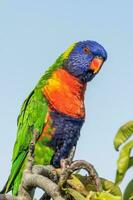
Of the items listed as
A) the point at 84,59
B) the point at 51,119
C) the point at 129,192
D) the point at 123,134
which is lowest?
the point at 51,119

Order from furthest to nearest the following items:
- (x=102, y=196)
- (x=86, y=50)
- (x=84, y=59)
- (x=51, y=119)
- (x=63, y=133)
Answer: (x=86, y=50), (x=84, y=59), (x=63, y=133), (x=51, y=119), (x=102, y=196)

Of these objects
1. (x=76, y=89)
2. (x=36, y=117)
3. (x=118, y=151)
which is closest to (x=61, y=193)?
(x=118, y=151)

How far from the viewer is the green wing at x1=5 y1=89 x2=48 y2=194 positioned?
693 cm

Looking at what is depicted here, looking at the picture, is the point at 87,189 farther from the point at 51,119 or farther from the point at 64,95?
the point at 64,95

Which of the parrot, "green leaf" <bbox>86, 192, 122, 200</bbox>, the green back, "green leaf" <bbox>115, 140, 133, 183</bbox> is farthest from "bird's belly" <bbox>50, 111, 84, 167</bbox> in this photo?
"green leaf" <bbox>115, 140, 133, 183</bbox>

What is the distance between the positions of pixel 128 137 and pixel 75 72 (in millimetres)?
6085

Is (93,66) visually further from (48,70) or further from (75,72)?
(48,70)

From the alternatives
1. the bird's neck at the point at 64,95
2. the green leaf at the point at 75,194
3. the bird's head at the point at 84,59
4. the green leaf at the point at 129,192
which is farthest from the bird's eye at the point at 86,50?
the green leaf at the point at 129,192

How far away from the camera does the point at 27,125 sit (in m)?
7.09

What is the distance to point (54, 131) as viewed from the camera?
7.22m

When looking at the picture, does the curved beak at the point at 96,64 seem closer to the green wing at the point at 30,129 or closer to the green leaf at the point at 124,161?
the green wing at the point at 30,129

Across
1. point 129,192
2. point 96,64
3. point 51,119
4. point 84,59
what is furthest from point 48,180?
point 84,59

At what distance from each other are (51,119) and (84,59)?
193cm

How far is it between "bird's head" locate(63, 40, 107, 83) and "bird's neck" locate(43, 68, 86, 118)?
1.57 feet
